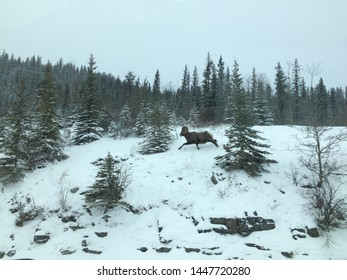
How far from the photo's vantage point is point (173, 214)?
35.0 feet

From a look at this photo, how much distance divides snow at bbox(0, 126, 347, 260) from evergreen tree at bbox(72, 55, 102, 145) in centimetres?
618

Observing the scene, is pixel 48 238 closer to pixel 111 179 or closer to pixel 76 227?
pixel 76 227

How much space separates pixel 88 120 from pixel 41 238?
42.3ft

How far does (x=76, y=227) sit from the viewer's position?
404 inches

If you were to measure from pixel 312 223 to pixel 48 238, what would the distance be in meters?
9.81

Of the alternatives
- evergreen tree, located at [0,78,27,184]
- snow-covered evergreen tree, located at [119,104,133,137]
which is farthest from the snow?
snow-covered evergreen tree, located at [119,104,133,137]

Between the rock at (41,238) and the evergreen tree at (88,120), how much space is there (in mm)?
11564

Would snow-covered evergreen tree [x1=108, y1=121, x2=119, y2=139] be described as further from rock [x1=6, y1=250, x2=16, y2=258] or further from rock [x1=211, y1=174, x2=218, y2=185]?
rock [x1=6, y1=250, x2=16, y2=258]

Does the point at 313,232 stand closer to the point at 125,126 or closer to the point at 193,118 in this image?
the point at 125,126

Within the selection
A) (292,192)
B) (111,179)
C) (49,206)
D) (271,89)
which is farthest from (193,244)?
(271,89)

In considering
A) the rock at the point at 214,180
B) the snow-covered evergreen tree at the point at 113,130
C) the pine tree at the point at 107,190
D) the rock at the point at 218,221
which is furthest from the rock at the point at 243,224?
the snow-covered evergreen tree at the point at 113,130

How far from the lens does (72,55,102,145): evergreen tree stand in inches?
822

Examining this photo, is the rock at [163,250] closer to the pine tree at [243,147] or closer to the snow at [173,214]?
the snow at [173,214]

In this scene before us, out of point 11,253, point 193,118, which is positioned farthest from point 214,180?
point 193,118
